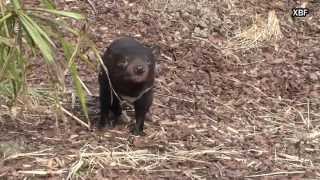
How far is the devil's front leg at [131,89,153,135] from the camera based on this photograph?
4734mm

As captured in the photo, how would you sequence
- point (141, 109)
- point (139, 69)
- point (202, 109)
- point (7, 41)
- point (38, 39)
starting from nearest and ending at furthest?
point (38, 39) < point (7, 41) < point (139, 69) < point (141, 109) < point (202, 109)

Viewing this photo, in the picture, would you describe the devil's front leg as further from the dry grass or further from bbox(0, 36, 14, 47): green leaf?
the dry grass

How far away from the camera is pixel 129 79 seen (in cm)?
457

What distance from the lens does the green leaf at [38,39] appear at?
3.47 metres

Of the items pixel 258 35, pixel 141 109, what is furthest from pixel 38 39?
pixel 258 35

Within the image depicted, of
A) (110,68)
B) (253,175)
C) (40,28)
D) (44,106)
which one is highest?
(40,28)

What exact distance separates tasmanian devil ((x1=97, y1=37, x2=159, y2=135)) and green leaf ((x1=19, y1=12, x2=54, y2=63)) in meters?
0.99

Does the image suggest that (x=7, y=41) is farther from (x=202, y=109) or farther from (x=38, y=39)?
(x=202, y=109)

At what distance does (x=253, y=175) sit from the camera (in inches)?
168

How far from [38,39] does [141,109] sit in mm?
1420

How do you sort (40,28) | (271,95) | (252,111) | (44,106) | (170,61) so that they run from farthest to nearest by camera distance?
1. (170,61)
2. (271,95)
3. (252,111)
4. (44,106)
5. (40,28)

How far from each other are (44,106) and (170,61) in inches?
70.3

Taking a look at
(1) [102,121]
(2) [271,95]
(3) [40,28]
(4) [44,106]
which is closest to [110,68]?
(1) [102,121]

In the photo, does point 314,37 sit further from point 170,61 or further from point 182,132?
point 182,132
